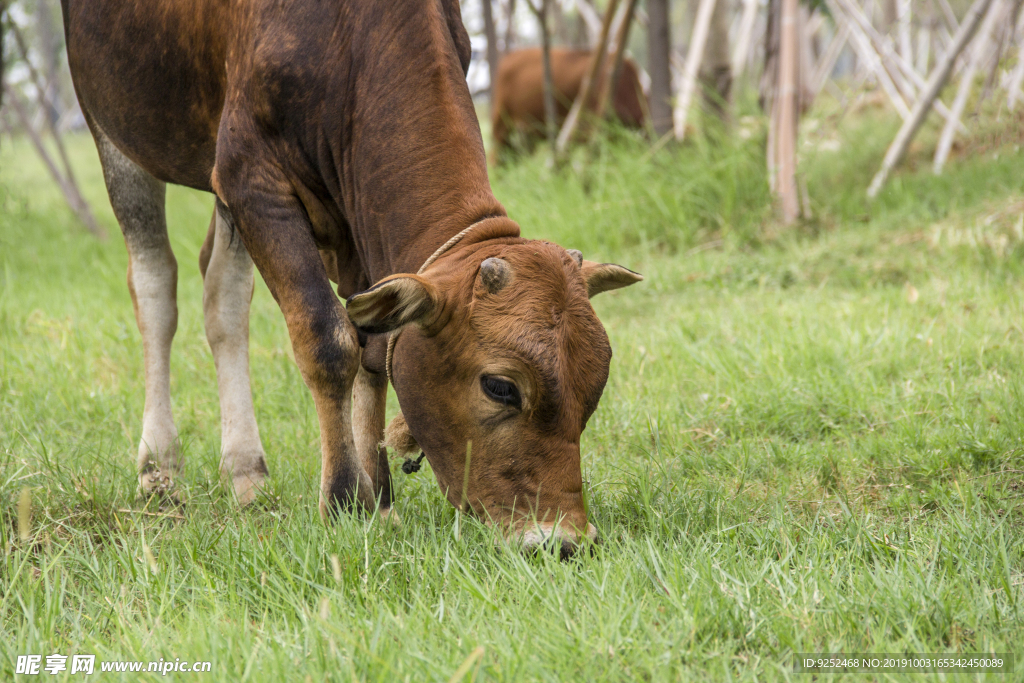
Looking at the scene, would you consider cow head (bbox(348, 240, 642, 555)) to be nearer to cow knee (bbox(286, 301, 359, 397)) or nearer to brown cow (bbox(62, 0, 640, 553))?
brown cow (bbox(62, 0, 640, 553))

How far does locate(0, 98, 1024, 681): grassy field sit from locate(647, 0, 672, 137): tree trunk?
2.10m

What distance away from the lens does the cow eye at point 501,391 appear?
2.37 meters

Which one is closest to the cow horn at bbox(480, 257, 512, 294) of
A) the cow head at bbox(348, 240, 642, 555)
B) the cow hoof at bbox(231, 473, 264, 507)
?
the cow head at bbox(348, 240, 642, 555)

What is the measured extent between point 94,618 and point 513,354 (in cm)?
122

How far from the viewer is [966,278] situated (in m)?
5.28

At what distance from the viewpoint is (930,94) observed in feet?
22.2

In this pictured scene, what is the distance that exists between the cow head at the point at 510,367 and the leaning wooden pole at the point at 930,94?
4.99m

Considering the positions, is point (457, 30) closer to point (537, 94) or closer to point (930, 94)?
point (930, 94)

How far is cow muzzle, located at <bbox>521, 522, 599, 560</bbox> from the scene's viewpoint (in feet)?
7.59

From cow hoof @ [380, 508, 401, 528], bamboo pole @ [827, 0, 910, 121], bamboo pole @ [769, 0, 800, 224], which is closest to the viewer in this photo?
cow hoof @ [380, 508, 401, 528]

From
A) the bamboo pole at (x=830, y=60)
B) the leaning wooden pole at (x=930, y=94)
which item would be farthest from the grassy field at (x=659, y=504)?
the bamboo pole at (x=830, y=60)

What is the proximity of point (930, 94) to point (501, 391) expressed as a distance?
5.73m

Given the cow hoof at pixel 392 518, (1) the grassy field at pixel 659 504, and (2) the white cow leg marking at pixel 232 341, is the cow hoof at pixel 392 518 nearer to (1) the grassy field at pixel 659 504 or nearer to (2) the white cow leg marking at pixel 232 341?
(1) the grassy field at pixel 659 504

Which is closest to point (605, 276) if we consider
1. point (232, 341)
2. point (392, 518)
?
point (392, 518)
